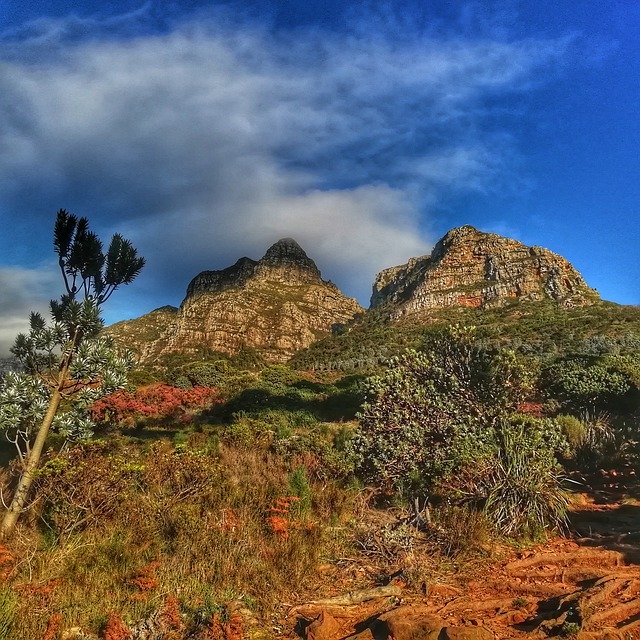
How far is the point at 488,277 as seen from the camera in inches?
3839

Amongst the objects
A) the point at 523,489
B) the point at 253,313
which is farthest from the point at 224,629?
the point at 253,313

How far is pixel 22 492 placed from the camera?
6281 mm

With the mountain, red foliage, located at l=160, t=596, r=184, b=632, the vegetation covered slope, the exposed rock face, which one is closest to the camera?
red foliage, located at l=160, t=596, r=184, b=632

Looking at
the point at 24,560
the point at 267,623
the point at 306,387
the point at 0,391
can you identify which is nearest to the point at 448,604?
the point at 267,623

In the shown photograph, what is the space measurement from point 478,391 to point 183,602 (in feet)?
23.2

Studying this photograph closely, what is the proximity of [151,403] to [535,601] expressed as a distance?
58.9 feet

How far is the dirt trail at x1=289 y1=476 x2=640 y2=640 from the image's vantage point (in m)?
4.42

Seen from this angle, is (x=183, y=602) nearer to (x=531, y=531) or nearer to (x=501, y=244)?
(x=531, y=531)

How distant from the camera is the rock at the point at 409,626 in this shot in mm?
4359

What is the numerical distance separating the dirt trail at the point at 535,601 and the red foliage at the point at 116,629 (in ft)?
5.54

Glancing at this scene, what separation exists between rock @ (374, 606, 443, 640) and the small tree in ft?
15.9

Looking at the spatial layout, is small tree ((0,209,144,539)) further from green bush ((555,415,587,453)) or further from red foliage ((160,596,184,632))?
green bush ((555,415,587,453))

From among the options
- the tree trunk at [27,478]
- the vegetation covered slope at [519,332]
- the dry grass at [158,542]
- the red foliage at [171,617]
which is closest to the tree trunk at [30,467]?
the tree trunk at [27,478]

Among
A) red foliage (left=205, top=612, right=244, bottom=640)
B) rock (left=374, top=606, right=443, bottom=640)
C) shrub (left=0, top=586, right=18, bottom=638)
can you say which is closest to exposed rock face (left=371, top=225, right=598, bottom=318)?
rock (left=374, top=606, right=443, bottom=640)
